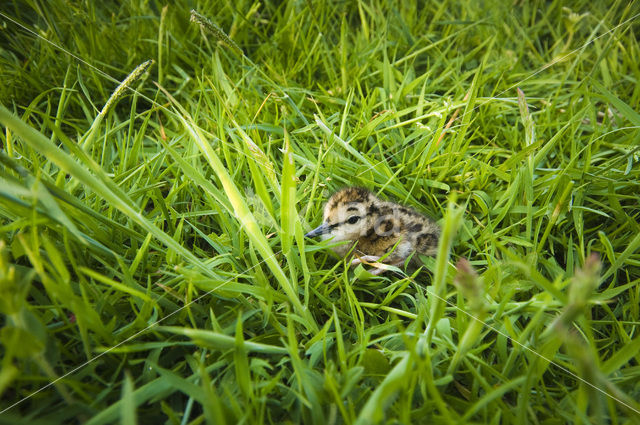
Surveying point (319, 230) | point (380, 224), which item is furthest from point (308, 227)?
point (380, 224)

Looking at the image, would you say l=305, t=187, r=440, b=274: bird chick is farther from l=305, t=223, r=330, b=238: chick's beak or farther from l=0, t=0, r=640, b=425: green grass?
l=0, t=0, r=640, b=425: green grass

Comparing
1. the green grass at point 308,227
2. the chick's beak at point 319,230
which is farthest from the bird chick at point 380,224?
the green grass at point 308,227

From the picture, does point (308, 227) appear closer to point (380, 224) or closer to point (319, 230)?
point (319, 230)

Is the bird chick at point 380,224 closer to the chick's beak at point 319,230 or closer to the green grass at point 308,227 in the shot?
the chick's beak at point 319,230

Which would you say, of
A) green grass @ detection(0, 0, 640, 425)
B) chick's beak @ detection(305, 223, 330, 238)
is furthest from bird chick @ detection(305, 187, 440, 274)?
green grass @ detection(0, 0, 640, 425)

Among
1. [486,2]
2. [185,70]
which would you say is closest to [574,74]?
[486,2]

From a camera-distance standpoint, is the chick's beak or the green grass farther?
the chick's beak
